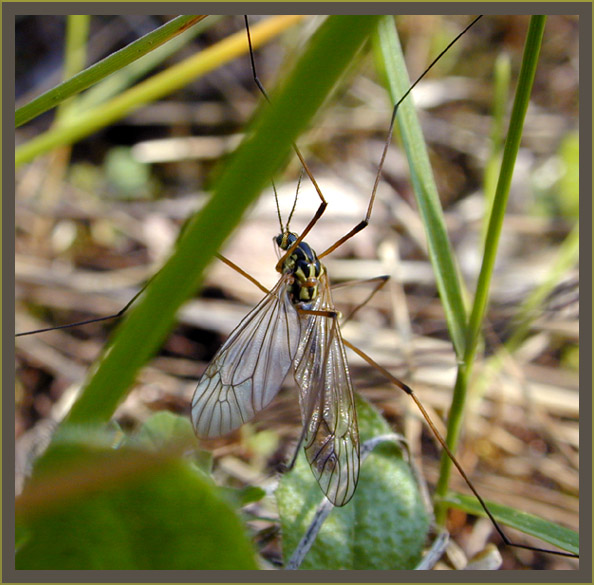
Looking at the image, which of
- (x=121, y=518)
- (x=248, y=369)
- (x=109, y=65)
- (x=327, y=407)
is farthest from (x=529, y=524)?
(x=109, y=65)

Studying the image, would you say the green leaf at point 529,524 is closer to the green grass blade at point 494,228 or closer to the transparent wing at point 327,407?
the green grass blade at point 494,228

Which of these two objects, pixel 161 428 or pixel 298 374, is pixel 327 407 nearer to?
pixel 298 374

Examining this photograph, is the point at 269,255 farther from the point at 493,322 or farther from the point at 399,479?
the point at 399,479

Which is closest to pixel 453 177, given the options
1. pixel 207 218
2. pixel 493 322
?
pixel 493 322

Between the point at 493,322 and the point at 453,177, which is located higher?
the point at 453,177


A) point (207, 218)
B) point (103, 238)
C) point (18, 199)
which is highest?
point (18, 199)

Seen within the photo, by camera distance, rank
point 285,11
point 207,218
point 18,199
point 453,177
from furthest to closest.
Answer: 1. point 453,177
2. point 18,199
3. point 285,11
4. point 207,218
